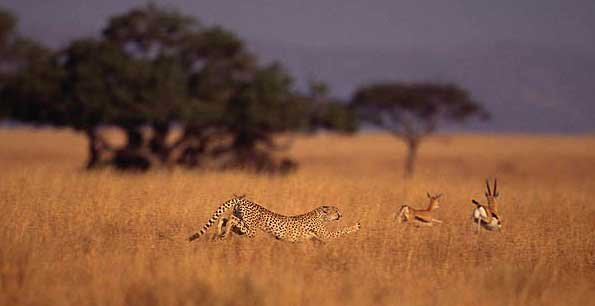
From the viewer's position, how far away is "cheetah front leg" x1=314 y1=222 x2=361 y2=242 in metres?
9.29

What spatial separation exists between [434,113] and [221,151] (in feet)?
51.9

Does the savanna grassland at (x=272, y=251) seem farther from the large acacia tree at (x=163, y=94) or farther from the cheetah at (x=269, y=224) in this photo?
the large acacia tree at (x=163, y=94)

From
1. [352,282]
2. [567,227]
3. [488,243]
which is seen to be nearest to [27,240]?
[352,282]

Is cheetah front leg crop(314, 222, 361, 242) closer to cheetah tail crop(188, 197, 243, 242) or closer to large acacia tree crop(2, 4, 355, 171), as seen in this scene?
cheetah tail crop(188, 197, 243, 242)

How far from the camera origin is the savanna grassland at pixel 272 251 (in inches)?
260

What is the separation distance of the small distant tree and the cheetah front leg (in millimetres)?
28002

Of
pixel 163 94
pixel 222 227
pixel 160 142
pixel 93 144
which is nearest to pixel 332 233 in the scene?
pixel 222 227

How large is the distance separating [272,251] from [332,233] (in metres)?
1.12

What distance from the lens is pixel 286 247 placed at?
28.9ft

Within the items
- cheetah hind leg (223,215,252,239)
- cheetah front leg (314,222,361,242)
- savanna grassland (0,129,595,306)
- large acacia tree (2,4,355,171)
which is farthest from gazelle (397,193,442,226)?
large acacia tree (2,4,355,171)

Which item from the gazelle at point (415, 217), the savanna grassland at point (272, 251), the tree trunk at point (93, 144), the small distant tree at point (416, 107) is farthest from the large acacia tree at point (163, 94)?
the gazelle at point (415, 217)

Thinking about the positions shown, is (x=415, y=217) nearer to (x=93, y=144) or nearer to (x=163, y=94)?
(x=163, y=94)

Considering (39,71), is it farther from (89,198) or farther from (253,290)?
(253,290)

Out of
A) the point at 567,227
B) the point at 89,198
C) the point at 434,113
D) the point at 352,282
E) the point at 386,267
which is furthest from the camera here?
the point at 434,113
